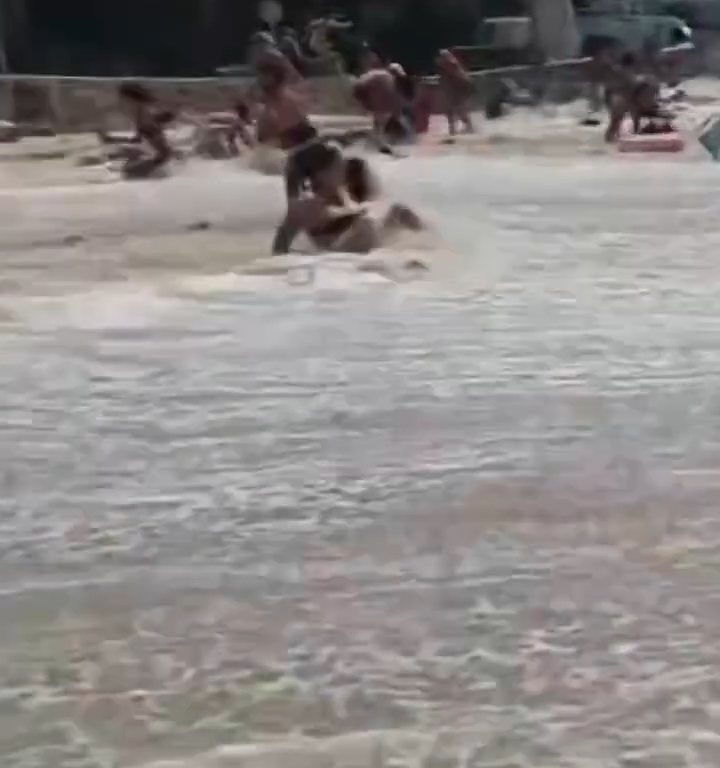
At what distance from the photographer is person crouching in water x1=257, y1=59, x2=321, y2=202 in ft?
3.46

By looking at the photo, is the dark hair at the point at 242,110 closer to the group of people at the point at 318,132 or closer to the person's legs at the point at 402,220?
the group of people at the point at 318,132

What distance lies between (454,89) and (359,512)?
3.43 ft

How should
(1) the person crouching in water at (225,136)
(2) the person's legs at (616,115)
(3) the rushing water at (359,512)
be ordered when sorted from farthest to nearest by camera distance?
1. (2) the person's legs at (616,115)
2. (1) the person crouching in water at (225,136)
3. (3) the rushing water at (359,512)

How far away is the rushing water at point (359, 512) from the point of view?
0.33m

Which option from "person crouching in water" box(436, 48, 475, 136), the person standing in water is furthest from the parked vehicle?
the person standing in water

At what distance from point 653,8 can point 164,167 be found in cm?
64

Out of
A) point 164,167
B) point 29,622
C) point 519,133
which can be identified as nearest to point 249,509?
point 29,622

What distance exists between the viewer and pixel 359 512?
17.6 inches

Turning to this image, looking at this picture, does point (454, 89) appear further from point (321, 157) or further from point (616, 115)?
point (321, 157)

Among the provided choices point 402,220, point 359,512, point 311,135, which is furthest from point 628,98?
point 359,512

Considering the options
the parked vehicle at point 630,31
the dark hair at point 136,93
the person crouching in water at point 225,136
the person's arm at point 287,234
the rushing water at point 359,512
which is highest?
the parked vehicle at point 630,31

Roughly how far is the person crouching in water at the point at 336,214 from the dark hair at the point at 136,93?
509 millimetres

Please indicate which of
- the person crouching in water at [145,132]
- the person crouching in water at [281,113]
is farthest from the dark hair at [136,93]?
the person crouching in water at [281,113]

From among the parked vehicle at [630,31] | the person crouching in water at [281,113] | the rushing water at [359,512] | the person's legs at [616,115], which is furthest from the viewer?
the parked vehicle at [630,31]
